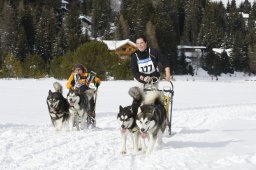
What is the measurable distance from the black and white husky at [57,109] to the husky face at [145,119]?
2838 mm

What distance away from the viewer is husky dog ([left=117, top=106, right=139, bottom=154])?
5738 millimetres

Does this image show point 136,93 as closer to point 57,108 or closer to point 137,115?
point 137,115

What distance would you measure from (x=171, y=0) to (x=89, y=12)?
1909 centimetres

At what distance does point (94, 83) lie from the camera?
9242 mm

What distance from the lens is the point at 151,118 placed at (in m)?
5.56

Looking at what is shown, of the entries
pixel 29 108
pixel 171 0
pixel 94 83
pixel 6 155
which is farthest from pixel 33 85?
pixel 171 0

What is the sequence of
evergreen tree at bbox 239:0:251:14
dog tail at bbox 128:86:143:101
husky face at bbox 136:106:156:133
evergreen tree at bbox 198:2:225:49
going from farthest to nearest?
evergreen tree at bbox 239:0:251:14
evergreen tree at bbox 198:2:225:49
dog tail at bbox 128:86:143:101
husky face at bbox 136:106:156:133

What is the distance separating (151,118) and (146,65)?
1524mm

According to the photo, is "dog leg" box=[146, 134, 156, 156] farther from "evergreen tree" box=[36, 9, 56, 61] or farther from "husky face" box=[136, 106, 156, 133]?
"evergreen tree" box=[36, 9, 56, 61]

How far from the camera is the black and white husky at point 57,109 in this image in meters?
8.03

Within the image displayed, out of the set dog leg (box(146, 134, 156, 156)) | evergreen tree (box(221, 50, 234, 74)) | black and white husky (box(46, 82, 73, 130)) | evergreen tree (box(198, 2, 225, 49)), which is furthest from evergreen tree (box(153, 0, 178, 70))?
dog leg (box(146, 134, 156, 156))

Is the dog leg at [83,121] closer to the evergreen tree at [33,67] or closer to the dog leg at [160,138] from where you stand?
the dog leg at [160,138]

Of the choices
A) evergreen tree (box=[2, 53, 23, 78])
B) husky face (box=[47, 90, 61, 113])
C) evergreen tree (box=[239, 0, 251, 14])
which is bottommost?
husky face (box=[47, 90, 61, 113])

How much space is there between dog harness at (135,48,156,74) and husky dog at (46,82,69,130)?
211 cm
